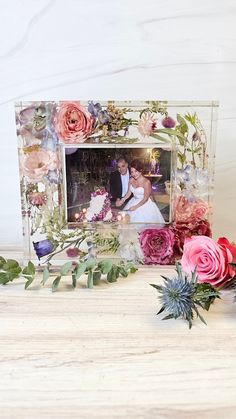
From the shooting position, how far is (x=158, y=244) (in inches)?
26.7

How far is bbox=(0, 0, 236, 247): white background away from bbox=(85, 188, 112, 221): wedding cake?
205 mm

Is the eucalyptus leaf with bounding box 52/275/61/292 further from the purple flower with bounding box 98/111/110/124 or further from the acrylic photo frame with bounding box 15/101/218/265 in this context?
the purple flower with bounding box 98/111/110/124

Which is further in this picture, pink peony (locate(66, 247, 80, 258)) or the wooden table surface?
pink peony (locate(66, 247, 80, 258))

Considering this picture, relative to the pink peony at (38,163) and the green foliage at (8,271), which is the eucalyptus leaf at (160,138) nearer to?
the pink peony at (38,163)

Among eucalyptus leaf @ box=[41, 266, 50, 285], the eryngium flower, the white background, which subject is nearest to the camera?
the eryngium flower

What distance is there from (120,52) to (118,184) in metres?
0.26

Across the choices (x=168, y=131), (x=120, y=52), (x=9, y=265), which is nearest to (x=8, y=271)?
(x=9, y=265)

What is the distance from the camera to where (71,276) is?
660mm

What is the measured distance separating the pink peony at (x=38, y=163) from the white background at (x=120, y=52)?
16 centimetres

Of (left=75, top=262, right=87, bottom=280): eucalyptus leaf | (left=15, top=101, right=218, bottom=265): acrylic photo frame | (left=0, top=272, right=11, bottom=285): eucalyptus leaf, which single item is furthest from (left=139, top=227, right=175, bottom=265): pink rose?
(left=0, top=272, right=11, bottom=285): eucalyptus leaf

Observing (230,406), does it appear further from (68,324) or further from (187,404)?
(68,324)

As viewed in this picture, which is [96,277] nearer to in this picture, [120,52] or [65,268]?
[65,268]

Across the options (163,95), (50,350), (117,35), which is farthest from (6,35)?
(50,350)

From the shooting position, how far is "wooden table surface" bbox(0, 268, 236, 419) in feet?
1.30
